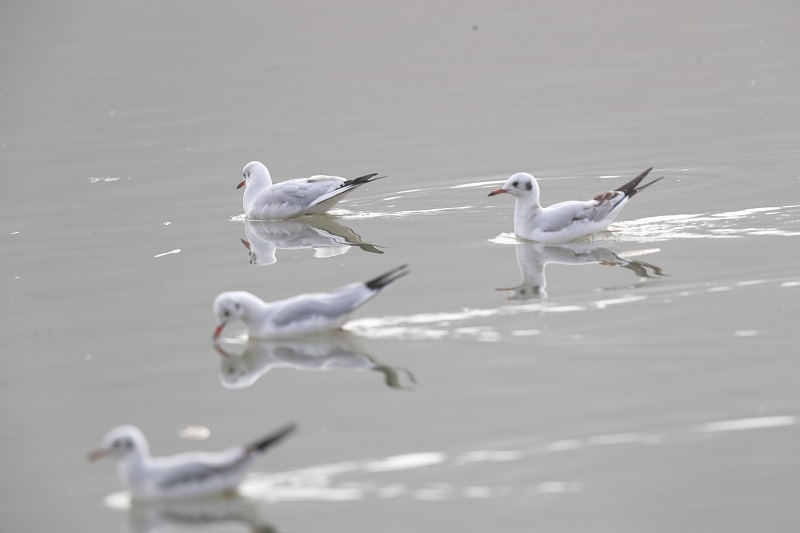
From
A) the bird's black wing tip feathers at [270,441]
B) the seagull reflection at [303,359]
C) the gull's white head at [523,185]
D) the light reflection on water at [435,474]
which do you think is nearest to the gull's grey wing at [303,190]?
the gull's white head at [523,185]

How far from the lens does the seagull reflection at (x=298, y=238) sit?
12477 mm

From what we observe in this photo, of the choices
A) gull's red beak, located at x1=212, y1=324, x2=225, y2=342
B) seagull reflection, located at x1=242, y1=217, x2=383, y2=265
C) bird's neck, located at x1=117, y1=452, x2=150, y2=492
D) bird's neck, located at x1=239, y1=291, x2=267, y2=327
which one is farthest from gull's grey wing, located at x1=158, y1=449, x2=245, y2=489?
seagull reflection, located at x1=242, y1=217, x2=383, y2=265

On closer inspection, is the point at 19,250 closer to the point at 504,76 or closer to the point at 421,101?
the point at 421,101

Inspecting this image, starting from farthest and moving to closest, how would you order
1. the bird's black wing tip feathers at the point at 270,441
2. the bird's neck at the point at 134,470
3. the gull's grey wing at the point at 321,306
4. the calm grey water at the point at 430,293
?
the gull's grey wing at the point at 321,306 → the calm grey water at the point at 430,293 → the bird's neck at the point at 134,470 → the bird's black wing tip feathers at the point at 270,441

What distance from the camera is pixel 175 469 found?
686 cm

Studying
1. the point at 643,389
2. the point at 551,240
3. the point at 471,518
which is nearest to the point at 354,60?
the point at 551,240

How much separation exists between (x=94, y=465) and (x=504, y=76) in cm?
1535

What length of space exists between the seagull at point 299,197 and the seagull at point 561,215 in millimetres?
2106

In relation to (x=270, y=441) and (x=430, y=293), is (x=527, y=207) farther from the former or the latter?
(x=270, y=441)

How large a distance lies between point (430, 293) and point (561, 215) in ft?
7.28

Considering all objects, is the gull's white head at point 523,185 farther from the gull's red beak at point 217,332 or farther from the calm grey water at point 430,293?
the gull's red beak at point 217,332

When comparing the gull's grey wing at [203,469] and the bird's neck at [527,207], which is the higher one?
the bird's neck at [527,207]

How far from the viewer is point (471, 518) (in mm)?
6590

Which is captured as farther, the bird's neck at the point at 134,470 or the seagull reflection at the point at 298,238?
the seagull reflection at the point at 298,238
